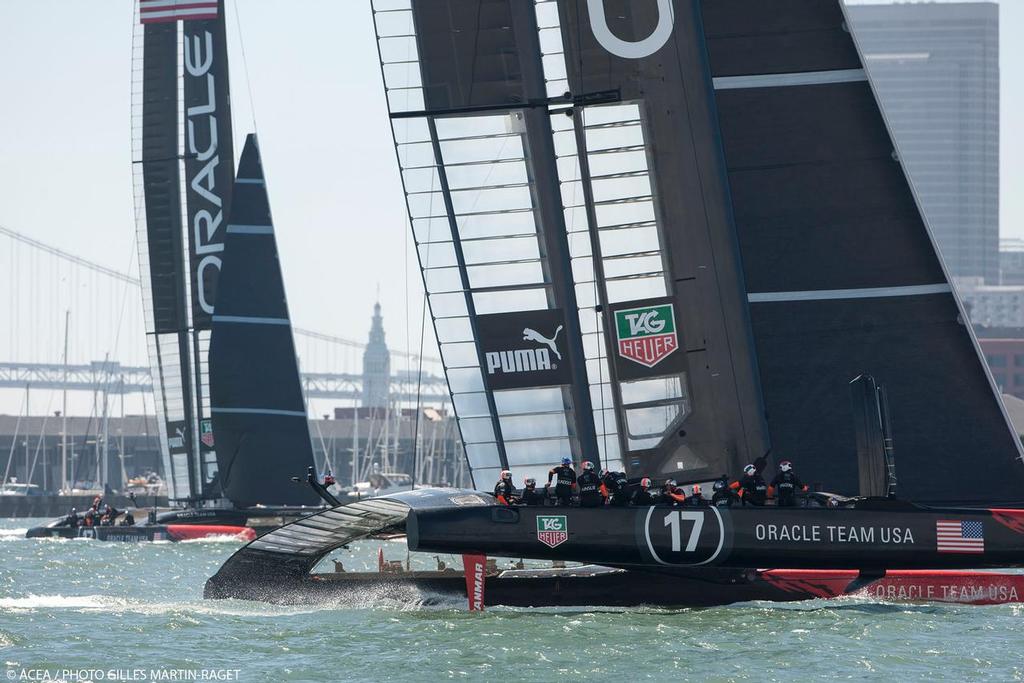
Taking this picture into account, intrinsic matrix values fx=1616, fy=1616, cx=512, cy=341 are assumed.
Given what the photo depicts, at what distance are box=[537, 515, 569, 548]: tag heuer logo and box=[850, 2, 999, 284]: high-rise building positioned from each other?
161 m

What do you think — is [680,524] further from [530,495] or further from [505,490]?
[505,490]

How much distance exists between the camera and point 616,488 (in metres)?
11.3

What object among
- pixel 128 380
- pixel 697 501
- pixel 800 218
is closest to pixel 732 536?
pixel 697 501

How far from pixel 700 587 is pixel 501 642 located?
225cm

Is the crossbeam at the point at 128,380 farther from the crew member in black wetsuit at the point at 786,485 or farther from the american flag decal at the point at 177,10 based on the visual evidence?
the crew member in black wetsuit at the point at 786,485

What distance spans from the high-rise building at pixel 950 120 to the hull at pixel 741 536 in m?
160

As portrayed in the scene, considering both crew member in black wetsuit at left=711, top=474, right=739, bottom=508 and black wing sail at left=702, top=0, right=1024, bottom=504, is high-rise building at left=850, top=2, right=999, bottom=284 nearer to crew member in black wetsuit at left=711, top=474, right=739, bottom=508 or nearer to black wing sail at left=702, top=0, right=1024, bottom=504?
black wing sail at left=702, top=0, right=1024, bottom=504

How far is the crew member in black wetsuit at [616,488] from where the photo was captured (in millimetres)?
11297

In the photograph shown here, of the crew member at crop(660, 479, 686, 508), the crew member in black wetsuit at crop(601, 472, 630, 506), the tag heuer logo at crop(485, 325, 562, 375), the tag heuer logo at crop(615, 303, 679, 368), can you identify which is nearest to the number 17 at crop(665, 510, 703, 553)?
the crew member at crop(660, 479, 686, 508)

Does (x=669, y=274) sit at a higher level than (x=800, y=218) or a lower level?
lower

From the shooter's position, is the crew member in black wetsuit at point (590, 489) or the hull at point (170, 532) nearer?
the crew member in black wetsuit at point (590, 489)

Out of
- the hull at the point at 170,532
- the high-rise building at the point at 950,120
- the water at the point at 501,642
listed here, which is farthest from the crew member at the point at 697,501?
the high-rise building at the point at 950,120

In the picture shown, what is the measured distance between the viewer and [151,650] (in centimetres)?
988

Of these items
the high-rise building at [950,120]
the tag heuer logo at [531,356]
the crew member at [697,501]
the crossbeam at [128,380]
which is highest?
the high-rise building at [950,120]
